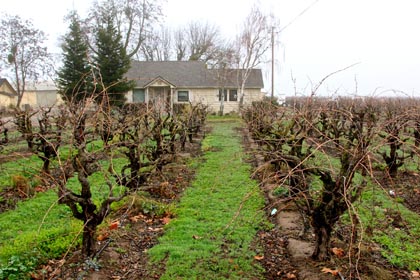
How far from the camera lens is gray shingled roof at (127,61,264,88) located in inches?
1203

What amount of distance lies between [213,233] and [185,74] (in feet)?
93.3

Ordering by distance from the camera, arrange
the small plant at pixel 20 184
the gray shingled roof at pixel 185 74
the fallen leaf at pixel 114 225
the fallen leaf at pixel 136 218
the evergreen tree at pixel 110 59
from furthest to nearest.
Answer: the gray shingled roof at pixel 185 74, the evergreen tree at pixel 110 59, the small plant at pixel 20 184, the fallen leaf at pixel 136 218, the fallen leaf at pixel 114 225

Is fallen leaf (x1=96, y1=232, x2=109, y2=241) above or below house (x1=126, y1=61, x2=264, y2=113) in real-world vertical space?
below

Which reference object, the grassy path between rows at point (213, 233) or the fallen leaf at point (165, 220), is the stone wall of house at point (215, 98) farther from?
the fallen leaf at point (165, 220)

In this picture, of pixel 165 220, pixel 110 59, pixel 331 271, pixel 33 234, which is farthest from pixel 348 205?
pixel 110 59

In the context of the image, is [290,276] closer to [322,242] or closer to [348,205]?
[322,242]

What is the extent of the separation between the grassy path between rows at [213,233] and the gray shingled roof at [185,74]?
23.6 m

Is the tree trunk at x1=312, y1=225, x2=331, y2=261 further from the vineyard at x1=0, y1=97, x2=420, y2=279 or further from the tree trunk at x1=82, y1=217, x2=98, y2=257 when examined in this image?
the tree trunk at x1=82, y1=217, x2=98, y2=257

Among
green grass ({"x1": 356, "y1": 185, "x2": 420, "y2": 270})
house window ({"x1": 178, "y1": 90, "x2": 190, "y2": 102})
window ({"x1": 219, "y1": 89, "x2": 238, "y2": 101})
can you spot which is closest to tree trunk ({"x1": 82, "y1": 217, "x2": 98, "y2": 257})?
green grass ({"x1": 356, "y1": 185, "x2": 420, "y2": 270})

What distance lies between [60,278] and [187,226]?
1869mm

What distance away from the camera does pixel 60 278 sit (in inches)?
132

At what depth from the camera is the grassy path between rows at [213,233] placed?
3646 mm

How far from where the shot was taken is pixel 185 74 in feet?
105

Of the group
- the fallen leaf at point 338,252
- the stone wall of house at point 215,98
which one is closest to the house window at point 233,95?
the stone wall of house at point 215,98
